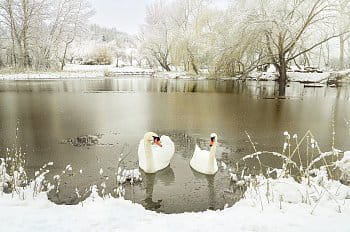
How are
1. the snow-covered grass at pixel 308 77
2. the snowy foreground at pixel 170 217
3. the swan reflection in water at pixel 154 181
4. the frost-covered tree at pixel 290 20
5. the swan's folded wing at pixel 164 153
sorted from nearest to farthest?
1. the snowy foreground at pixel 170 217
2. the swan reflection in water at pixel 154 181
3. the swan's folded wing at pixel 164 153
4. the frost-covered tree at pixel 290 20
5. the snow-covered grass at pixel 308 77

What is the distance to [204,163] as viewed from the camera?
5828 mm

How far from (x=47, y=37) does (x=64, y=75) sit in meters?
9.56

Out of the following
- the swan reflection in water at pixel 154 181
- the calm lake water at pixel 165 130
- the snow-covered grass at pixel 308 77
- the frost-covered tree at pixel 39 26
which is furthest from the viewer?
the frost-covered tree at pixel 39 26

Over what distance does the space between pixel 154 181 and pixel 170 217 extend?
1.85 metres

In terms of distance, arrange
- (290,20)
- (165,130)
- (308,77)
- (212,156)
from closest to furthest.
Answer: (212,156) → (165,130) → (290,20) → (308,77)

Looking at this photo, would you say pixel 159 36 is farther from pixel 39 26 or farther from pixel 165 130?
pixel 165 130

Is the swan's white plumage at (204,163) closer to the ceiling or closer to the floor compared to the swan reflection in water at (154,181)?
closer to the ceiling

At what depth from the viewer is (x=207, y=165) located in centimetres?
575

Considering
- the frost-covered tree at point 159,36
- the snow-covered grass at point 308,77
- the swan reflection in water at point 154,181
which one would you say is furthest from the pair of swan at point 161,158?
the frost-covered tree at point 159,36

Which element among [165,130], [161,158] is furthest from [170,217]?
[165,130]

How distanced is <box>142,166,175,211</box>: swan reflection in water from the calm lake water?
0.02 metres

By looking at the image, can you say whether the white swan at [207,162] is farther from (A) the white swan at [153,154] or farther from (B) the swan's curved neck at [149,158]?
(B) the swan's curved neck at [149,158]

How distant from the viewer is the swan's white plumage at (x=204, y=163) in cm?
571

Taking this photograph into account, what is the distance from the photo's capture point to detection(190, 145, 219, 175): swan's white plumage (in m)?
5.71
